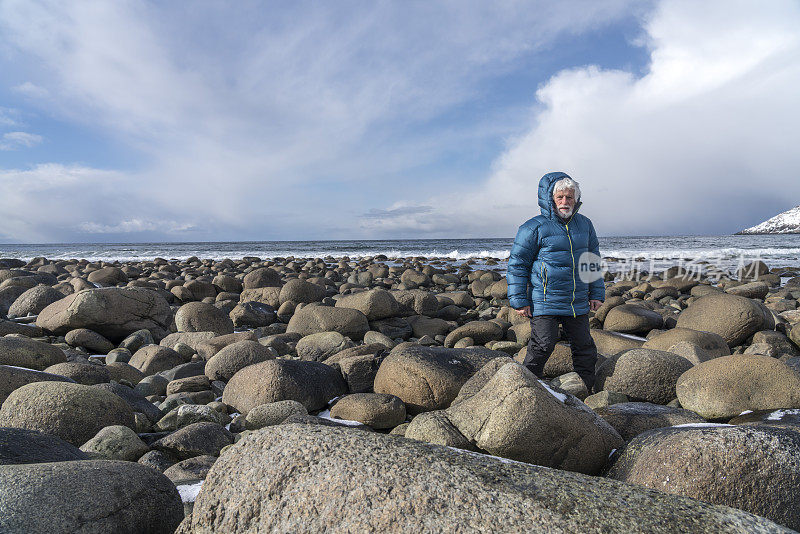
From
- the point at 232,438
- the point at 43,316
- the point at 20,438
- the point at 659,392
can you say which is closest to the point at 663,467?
the point at 659,392

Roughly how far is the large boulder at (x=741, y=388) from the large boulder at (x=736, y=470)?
154cm

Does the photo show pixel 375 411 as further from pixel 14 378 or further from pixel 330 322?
pixel 330 322

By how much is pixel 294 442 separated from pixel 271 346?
188 inches

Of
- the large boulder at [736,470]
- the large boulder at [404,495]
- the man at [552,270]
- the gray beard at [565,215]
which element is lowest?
the large boulder at [736,470]

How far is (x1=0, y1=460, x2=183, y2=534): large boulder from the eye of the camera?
1718 mm

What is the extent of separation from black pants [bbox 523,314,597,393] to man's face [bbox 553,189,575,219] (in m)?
0.86

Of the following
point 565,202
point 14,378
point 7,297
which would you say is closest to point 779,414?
point 565,202

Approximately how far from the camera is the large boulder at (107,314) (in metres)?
6.75

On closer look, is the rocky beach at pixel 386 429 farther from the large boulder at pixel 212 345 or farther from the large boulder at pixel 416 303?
the large boulder at pixel 416 303

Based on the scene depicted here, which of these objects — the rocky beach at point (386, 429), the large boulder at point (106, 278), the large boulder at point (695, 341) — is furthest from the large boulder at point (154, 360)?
the large boulder at point (106, 278)

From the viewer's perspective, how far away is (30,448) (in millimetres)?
2422

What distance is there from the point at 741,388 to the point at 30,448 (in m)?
4.58

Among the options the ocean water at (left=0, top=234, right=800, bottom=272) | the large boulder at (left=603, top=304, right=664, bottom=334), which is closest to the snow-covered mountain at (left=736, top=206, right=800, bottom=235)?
the ocean water at (left=0, top=234, right=800, bottom=272)

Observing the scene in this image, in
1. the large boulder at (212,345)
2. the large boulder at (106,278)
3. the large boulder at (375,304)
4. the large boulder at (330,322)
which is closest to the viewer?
the large boulder at (212,345)
